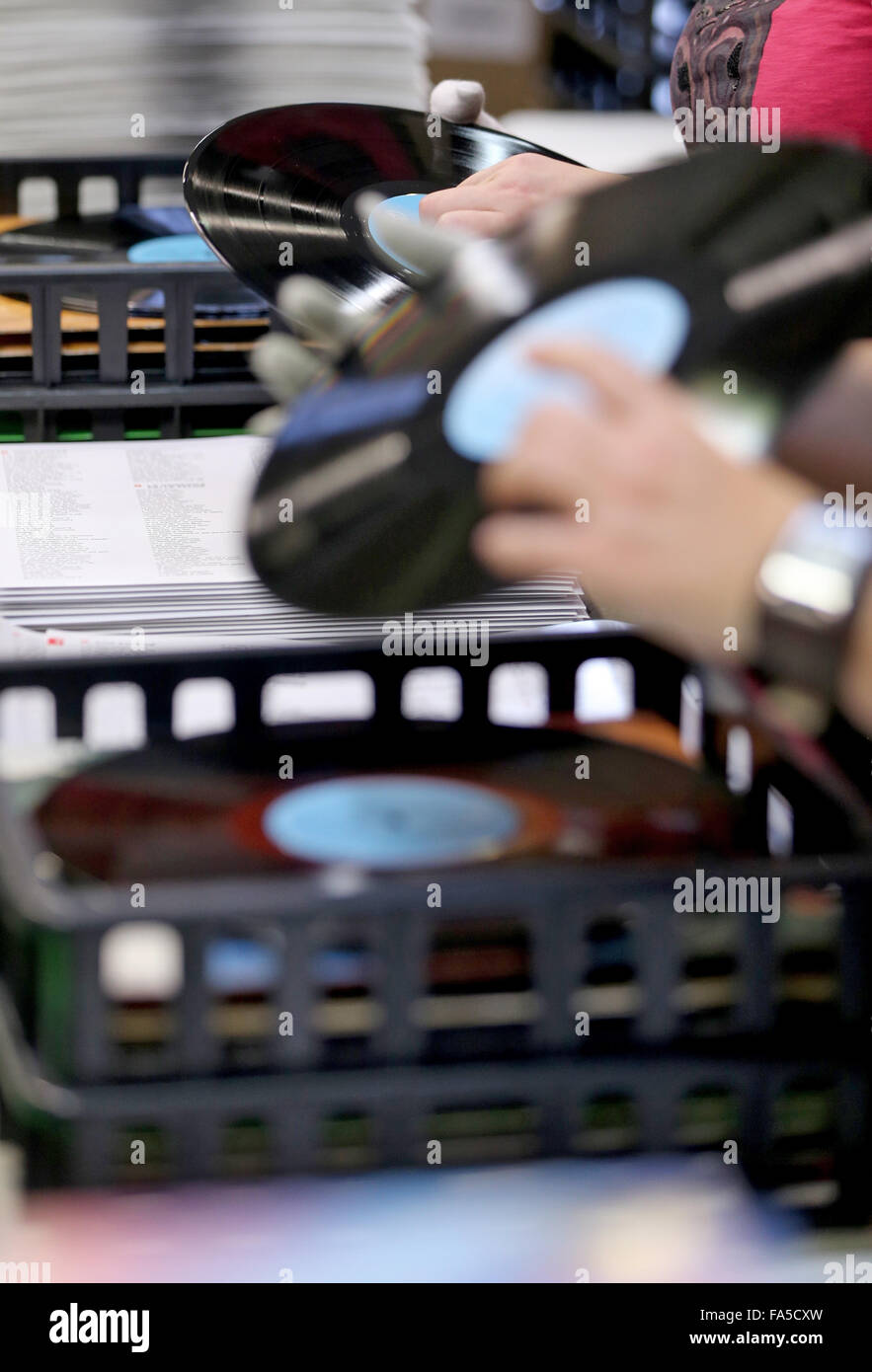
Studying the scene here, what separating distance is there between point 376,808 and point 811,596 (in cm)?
14

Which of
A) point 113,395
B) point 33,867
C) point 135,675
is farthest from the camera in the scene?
point 113,395

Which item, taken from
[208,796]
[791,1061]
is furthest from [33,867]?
[791,1061]

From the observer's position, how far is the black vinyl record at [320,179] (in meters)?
0.70

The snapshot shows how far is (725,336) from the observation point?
0.34m

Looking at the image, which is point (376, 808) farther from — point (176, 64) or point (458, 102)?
point (176, 64)

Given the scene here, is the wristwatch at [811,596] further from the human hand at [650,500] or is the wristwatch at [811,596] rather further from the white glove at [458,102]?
the white glove at [458,102]

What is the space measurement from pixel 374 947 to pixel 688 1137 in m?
0.10

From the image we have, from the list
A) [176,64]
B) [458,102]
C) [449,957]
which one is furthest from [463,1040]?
[176,64]

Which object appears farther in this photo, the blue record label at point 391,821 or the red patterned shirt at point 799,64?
the red patterned shirt at point 799,64

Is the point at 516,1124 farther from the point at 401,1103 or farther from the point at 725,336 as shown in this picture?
the point at 725,336


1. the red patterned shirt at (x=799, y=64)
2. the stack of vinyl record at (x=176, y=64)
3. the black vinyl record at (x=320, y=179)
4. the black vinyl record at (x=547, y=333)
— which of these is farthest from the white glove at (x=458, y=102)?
the stack of vinyl record at (x=176, y=64)

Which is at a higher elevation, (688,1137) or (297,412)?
(297,412)

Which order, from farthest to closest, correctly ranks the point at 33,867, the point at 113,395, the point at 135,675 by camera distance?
the point at 113,395, the point at 135,675, the point at 33,867

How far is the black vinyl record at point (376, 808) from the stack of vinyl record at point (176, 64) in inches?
51.3
